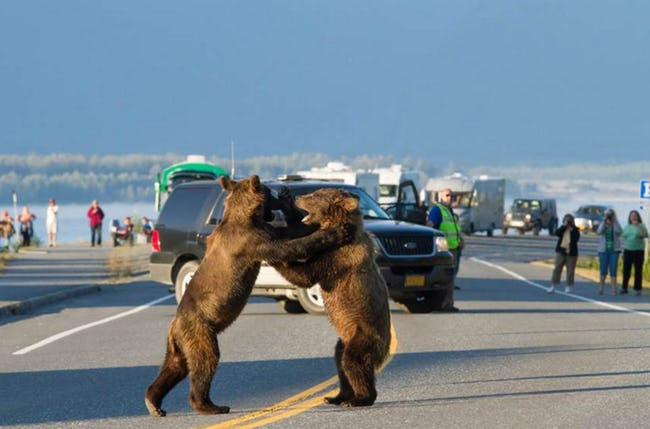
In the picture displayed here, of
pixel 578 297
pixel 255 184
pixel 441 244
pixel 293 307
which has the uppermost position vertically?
pixel 255 184

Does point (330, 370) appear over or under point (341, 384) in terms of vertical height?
under

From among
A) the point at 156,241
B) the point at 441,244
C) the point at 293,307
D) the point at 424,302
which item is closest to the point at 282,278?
the point at 293,307

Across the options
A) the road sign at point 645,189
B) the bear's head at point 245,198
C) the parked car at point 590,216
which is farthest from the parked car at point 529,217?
the bear's head at point 245,198

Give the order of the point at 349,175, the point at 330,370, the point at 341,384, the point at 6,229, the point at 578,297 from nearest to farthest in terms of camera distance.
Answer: the point at 341,384 < the point at 330,370 < the point at 578,297 < the point at 6,229 < the point at 349,175

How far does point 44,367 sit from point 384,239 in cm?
752

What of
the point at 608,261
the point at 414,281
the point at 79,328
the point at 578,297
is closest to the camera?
the point at 79,328

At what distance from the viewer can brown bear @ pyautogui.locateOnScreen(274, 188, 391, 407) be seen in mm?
10234

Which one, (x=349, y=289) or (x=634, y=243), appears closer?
(x=349, y=289)

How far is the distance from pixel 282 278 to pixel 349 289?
1023 centimetres

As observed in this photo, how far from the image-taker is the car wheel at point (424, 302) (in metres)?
21.7

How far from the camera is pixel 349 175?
190 feet

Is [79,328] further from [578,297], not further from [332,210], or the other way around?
[578,297]

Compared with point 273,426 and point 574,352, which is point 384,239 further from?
point 273,426

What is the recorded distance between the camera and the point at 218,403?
1161cm
